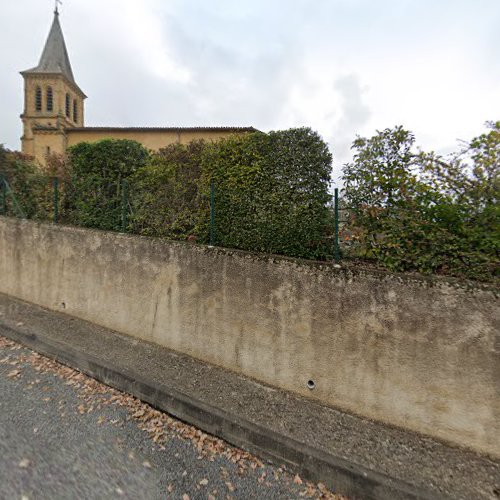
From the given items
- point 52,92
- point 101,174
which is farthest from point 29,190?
point 52,92

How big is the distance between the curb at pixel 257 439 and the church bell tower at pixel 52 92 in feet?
99.6

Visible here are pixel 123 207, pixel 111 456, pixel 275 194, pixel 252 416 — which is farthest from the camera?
pixel 123 207

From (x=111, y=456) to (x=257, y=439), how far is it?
4.73ft

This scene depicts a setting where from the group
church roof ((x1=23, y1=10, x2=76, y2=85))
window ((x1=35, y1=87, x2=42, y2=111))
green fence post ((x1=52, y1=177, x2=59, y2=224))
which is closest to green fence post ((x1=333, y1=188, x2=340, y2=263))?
green fence post ((x1=52, y1=177, x2=59, y2=224))

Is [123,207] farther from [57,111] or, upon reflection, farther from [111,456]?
[57,111]

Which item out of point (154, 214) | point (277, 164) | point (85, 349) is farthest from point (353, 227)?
point (85, 349)

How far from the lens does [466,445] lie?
9.20ft

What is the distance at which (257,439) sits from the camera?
2.89 metres

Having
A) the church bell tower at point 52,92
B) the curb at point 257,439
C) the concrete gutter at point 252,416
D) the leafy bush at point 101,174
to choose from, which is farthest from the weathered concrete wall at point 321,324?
the church bell tower at point 52,92

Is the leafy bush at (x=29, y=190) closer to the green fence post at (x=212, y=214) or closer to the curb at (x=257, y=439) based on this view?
the curb at (x=257, y=439)

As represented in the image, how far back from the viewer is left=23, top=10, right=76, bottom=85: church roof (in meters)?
32.8

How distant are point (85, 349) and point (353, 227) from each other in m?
4.44

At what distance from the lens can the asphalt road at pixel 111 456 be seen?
7.84ft

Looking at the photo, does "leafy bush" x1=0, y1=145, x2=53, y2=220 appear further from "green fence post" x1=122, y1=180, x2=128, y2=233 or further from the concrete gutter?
the concrete gutter
